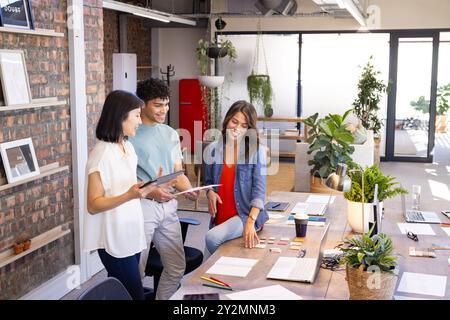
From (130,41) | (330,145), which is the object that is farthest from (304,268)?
(130,41)

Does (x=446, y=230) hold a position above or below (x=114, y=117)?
below

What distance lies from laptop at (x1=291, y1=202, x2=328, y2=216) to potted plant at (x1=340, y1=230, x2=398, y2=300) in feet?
5.03

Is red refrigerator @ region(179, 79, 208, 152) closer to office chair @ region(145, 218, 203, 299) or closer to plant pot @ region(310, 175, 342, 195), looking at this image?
plant pot @ region(310, 175, 342, 195)

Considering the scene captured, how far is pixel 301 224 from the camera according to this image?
3.56m

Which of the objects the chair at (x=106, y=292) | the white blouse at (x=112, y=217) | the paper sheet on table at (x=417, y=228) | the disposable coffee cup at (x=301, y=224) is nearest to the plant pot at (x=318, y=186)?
the paper sheet on table at (x=417, y=228)

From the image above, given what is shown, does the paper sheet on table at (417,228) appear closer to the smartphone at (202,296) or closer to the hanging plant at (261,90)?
the smartphone at (202,296)

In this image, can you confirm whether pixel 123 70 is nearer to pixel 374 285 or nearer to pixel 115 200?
pixel 115 200

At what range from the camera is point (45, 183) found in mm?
4703

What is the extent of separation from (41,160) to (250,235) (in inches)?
78.4

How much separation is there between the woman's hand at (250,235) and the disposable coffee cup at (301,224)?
260 mm

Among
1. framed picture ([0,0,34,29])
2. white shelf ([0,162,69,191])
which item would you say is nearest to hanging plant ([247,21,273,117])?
white shelf ([0,162,69,191])

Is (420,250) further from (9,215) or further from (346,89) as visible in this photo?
(346,89)

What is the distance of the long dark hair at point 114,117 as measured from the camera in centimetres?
327
